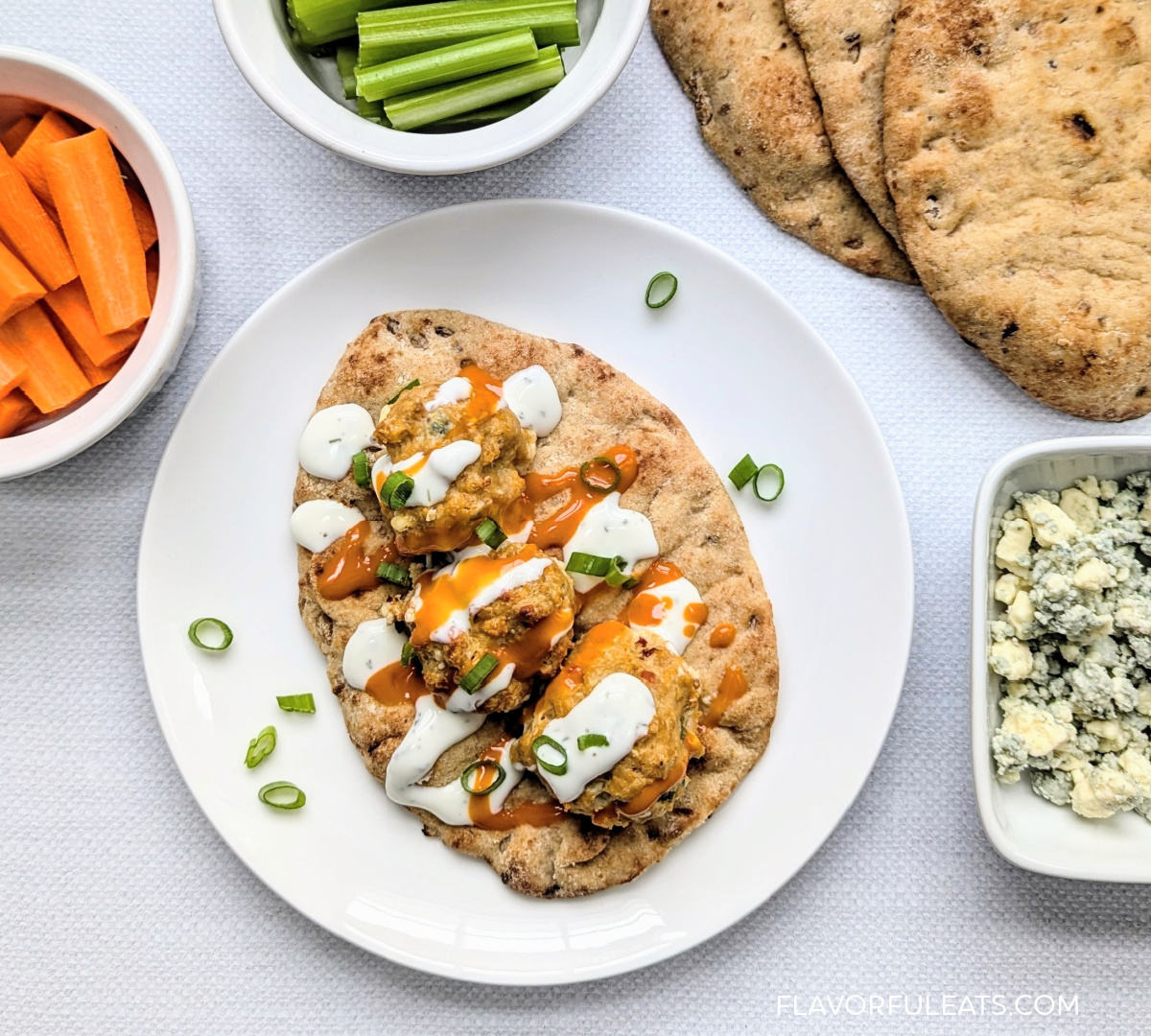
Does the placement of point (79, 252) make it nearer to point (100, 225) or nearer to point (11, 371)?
point (100, 225)

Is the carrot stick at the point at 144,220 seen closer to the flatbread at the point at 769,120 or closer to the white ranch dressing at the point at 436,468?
the white ranch dressing at the point at 436,468

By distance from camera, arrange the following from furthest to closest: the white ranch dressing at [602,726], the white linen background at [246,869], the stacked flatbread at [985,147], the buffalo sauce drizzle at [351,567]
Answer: the white linen background at [246,869] → the buffalo sauce drizzle at [351,567] → the stacked flatbread at [985,147] → the white ranch dressing at [602,726]

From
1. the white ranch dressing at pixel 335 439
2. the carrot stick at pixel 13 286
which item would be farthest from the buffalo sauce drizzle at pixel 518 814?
the carrot stick at pixel 13 286

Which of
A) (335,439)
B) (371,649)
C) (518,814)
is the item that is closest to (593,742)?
(518,814)

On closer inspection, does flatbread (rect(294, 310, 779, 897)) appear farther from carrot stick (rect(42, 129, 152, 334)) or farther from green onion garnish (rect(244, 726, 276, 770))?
carrot stick (rect(42, 129, 152, 334))

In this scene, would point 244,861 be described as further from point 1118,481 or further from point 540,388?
point 1118,481

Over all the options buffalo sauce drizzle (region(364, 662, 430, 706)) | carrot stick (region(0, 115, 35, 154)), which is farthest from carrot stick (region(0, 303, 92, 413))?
buffalo sauce drizzle (region(364, 662, 430, 706))
